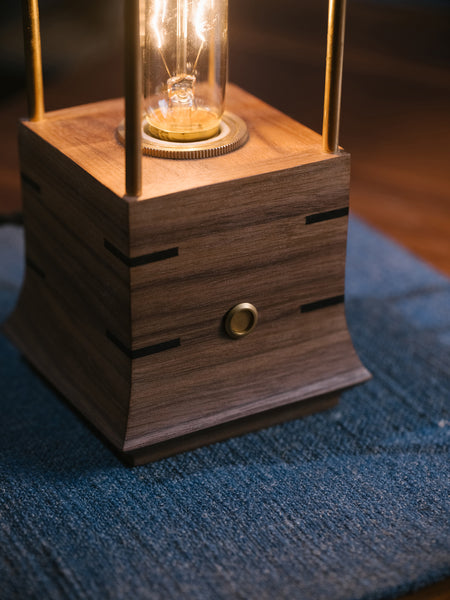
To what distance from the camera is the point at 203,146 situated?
842mm

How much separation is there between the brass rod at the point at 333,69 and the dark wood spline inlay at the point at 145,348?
0.78 ft

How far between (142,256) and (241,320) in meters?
0.14

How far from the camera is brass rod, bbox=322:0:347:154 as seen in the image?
0.79 m

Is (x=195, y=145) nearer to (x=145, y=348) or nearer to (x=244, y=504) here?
(x=145, y=348)

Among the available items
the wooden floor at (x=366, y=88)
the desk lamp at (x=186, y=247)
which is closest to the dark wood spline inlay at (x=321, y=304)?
the desk lamp at (x=186, y=247)

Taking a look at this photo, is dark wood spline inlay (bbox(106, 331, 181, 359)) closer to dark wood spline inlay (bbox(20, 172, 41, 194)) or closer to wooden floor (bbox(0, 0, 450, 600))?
dark wood spline inlay (bbox(20, 172, 41, 194))

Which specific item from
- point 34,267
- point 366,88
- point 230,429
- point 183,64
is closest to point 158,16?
point 183,64

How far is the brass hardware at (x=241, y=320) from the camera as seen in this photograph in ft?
2.79

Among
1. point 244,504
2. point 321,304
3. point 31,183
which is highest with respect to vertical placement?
point 31,183

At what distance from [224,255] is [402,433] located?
0.29 m

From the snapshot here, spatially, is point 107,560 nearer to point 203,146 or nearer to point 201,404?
point 201,404

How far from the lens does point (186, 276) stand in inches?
31.8

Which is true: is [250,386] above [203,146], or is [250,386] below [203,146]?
below

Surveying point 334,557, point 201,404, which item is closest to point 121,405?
point 201,404
